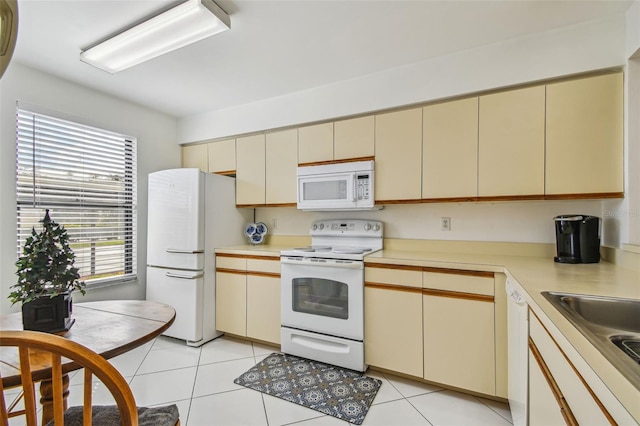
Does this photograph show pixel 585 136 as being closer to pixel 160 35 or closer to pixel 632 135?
pixel 632 135

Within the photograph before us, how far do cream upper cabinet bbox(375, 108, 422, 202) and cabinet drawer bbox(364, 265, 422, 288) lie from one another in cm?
61

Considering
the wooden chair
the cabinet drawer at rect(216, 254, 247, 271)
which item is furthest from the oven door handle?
the wooden chair

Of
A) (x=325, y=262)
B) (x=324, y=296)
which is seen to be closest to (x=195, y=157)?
(x=325, y=262)

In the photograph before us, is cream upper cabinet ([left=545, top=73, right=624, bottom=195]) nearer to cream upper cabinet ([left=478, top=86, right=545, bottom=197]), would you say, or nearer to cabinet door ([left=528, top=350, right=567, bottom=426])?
cream upper cabinet ([left=478, top=86, right=545, bottom=197])

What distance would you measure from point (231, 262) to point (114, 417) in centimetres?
183

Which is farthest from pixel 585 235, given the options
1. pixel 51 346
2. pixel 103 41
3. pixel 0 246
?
pixel 0 246

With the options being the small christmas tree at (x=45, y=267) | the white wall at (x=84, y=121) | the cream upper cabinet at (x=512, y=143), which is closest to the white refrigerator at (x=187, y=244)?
the white wall at (x=84, y=121)

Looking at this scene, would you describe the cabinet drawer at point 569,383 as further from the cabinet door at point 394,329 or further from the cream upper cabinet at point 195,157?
the cream upper cabinet at point 195,157

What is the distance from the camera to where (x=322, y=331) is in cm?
237

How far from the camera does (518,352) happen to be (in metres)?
1.45

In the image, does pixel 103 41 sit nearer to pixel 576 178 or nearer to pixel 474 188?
pixel 474 188

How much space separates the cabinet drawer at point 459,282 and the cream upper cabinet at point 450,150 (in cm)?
62

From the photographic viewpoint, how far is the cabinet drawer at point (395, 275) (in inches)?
81.4

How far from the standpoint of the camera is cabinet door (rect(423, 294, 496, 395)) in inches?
73.0
